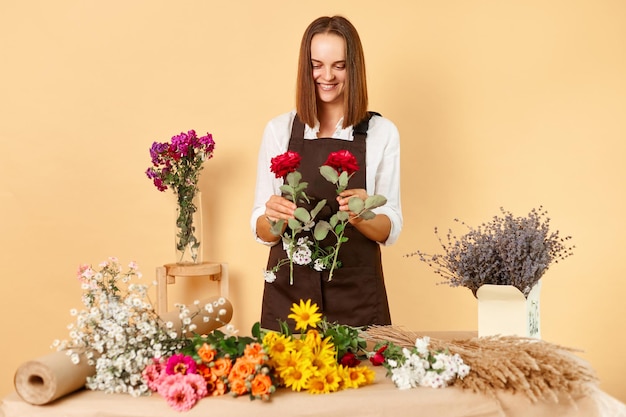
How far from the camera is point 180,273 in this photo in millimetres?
3533

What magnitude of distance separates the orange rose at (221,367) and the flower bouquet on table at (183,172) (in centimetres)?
206

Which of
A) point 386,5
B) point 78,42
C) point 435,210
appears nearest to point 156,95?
point 78,42

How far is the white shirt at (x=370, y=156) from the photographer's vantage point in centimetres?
263

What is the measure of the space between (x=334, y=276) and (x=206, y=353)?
106 cm

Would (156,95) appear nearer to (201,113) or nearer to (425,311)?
(201,113)

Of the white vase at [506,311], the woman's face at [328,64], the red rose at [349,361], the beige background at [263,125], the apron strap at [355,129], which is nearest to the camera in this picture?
the red rose at [349,361]

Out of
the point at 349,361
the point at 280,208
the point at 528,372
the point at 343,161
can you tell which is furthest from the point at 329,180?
the point at 528,372

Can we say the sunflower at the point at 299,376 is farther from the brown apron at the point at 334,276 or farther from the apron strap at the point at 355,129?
the apron strap at the point at 355,129

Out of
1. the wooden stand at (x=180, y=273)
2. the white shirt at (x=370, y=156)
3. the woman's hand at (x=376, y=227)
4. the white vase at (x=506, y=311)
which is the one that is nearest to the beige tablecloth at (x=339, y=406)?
the white vase at (x=506, y=311)

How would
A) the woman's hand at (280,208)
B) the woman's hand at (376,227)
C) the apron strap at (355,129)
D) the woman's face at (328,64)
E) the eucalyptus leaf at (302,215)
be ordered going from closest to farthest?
1. the eucalyptus leaf at (302,215)
2. the woman's hand at (280,208)
3. the woman's hand at (376,227)
4. the woman's face at (328,64)
5. the apron strap at (355,129)

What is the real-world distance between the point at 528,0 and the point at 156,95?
2.03m

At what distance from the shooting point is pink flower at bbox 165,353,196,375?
1.56 metres

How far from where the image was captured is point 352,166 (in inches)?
74.2

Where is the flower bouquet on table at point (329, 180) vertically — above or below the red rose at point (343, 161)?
below
